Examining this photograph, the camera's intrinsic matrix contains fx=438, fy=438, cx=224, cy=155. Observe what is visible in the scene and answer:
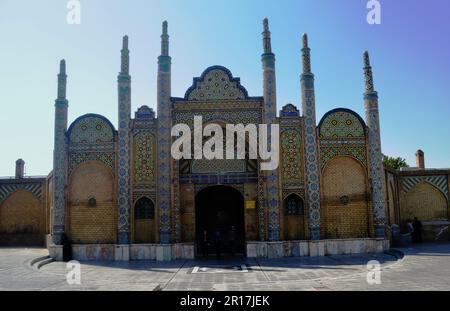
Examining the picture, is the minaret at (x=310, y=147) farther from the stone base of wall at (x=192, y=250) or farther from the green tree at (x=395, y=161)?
the green tree at (x=395, y=161)

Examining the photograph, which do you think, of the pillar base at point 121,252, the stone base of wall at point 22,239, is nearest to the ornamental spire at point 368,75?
the pillar base at point 121,252

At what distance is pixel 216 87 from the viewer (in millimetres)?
18547

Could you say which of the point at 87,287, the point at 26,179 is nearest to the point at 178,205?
the point at 87,287

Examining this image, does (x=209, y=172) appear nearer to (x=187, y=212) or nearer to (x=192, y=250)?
(x=187, y=212)

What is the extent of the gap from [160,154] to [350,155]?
7875 mm

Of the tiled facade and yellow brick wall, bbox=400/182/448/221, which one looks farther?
yellow brick wall, bbox=400/182/448/221

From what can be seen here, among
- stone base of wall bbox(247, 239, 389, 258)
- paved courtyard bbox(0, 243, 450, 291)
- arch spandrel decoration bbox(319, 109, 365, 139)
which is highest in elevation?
arch spandrel decoration bbox(319, 109, 365, 139)

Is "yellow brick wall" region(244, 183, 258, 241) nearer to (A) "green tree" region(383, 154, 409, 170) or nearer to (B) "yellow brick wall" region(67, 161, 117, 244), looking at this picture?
(B) "yellow brick wall" region(67, 161, 117, 244)

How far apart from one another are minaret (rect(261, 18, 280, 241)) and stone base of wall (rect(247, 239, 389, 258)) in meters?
0.44

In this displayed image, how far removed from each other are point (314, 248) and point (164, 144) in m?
7.37

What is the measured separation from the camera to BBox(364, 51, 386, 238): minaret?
17922 millimetres

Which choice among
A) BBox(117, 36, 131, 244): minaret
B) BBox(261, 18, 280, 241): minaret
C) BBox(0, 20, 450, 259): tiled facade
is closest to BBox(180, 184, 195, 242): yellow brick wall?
BBox(0, 20, 450, 259): tiled facade

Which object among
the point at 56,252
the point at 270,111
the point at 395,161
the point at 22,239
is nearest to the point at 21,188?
the point at 22,239
